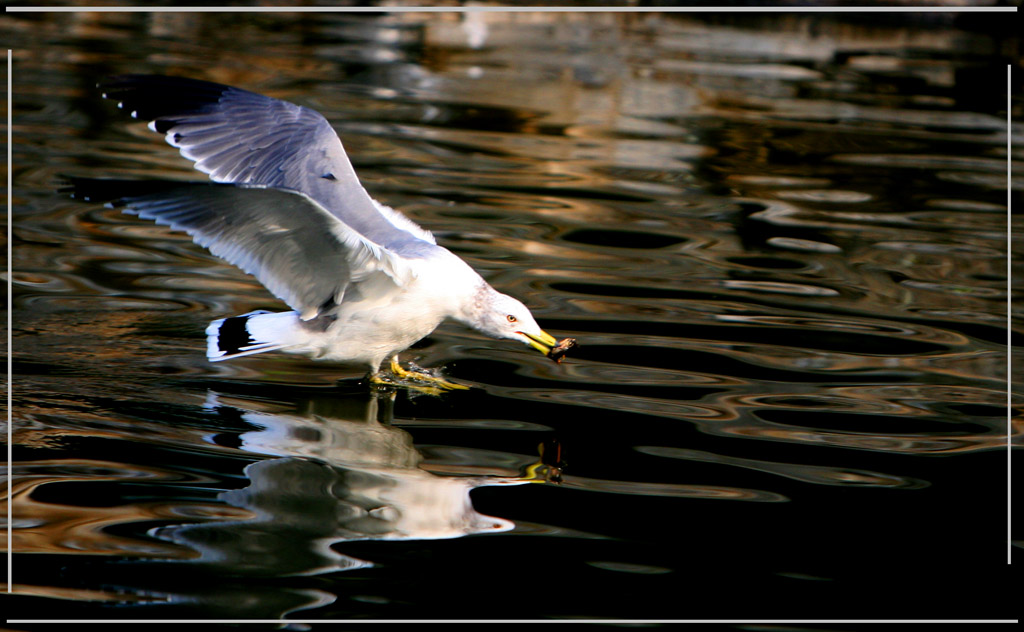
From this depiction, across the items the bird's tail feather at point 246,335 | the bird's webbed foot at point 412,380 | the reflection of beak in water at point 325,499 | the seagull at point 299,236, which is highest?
the seagull at point 299,236

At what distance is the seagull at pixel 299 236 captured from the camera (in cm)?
434

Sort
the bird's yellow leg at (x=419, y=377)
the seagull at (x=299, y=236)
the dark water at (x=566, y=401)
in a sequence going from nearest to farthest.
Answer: the dark water at (x=566, y=401) → the seagull at (x=299, y=236) → the bird's yellow leg at (x=419, y=377)

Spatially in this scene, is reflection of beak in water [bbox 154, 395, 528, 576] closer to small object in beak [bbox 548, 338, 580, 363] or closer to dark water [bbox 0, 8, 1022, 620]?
dark water [bbox 0, 8, 1022, 620]

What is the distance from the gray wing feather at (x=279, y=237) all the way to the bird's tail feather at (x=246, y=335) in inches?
4.9

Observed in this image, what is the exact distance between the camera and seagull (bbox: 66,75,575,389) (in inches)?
171

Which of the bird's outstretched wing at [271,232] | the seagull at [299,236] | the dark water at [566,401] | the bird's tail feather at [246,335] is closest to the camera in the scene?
the dark water at [566,401]

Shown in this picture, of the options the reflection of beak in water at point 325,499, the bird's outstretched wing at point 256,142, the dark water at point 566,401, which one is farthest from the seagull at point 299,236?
the reflection of beak in water at point 325,499

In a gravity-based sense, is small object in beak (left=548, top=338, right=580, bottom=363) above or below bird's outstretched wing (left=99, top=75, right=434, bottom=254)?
below

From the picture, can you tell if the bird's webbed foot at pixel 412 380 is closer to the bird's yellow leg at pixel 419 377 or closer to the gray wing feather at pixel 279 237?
the bird's yellow leg at pixel 419 377

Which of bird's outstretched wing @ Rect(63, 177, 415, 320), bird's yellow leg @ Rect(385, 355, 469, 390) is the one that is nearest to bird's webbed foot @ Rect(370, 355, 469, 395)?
bird's yellow leg @ Rect(385, 355, 469, 390)

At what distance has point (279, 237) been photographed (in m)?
4.50

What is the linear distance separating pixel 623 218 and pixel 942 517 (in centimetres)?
407

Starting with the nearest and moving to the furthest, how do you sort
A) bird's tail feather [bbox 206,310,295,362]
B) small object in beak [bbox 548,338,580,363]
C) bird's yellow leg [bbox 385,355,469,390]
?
1. bird's tail feather [bbox 206,310,295,362]
2. small object in beak [bbox 548,338,580,363]
3. bird's yellow leg [bbox 385,355,469,390]

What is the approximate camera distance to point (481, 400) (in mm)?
4805
